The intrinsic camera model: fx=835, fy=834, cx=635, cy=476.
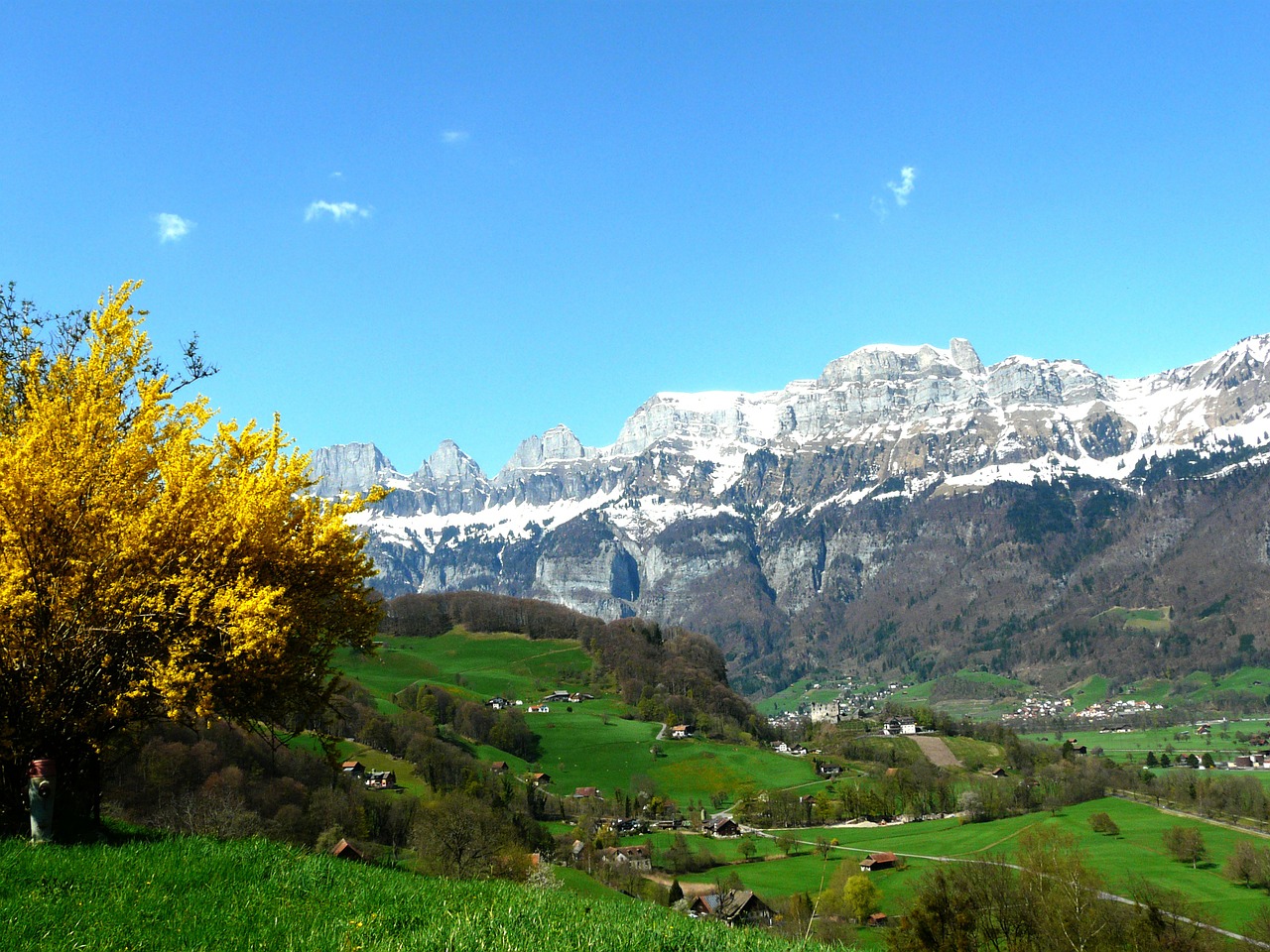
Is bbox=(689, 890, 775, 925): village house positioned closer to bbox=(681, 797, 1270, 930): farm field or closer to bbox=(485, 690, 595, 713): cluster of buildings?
bbox=(681, 797, 1270, 930): farm field

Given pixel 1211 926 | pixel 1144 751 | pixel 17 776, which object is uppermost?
pixel 17 776

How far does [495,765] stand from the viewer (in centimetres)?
12825

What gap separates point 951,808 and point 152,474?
5541 inches

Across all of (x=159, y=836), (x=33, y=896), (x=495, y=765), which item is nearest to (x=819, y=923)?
(x=159, y=836)

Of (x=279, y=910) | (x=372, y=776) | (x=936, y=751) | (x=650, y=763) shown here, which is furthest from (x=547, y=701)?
(x=279, y=910)

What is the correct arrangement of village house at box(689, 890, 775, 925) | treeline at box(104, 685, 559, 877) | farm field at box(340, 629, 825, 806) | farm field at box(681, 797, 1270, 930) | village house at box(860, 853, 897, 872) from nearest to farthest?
treeline at box(104, 685, 559, 877)
village house at box(689, 890, 775, 925)
farm field at box(681, 797, 1270, 930)
village house at box(860, 853, 897, 872)
farm field at box(340, 629, 825, 806)

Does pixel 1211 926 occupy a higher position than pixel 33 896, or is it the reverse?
pixel 33 896

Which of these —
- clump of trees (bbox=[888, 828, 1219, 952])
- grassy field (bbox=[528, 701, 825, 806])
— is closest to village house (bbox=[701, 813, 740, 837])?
grassy field (bbox=[528, 701, 825, 806])

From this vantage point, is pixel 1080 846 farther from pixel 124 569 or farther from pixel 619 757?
pixel 124 569

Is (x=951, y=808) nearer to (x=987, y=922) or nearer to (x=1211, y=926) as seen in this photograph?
(x=1211, y=926)

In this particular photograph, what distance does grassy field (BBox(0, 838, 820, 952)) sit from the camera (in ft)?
26.6

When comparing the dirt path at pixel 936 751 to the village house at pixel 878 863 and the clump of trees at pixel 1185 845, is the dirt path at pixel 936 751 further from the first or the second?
the village house at pixel 878 863

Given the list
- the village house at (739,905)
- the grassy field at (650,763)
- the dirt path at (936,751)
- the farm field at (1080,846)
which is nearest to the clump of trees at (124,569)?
the village house at (739,905)

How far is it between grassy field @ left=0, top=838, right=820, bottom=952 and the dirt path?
16893cm
